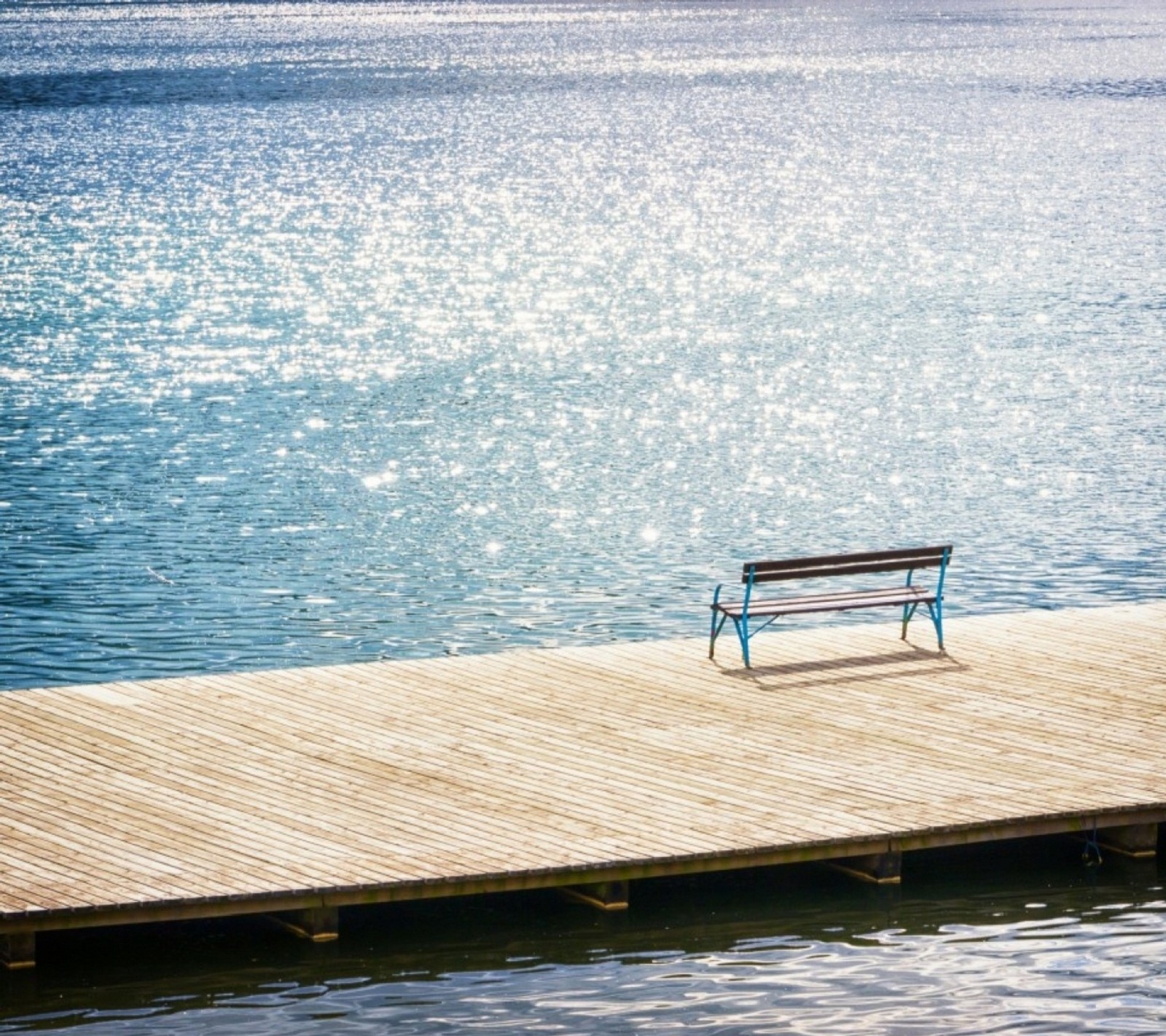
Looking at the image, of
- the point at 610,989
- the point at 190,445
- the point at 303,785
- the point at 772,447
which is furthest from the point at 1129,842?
the point at 190,445

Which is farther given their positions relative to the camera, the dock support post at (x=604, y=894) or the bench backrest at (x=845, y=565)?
the bench backrest at (x=845, y=565)

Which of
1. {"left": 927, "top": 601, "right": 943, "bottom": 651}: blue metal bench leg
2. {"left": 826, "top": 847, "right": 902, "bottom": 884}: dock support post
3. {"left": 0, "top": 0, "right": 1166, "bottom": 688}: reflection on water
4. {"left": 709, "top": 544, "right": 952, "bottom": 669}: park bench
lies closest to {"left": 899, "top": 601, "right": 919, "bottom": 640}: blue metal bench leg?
{"left": 927, "top": 601, "right": 943, "bottom": 651}: blue metal bench leg

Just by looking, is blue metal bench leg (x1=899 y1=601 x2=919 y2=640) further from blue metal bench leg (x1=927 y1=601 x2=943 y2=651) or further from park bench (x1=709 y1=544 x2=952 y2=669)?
park bench (x1=709 y1=544 x2=952 y2=669)

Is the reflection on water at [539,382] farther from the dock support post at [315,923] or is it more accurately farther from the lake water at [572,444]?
the dock support post at [315,923]

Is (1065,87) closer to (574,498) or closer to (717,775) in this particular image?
(574,498)

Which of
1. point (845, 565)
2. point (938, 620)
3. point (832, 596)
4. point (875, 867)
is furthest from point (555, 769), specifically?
point (938, 620)

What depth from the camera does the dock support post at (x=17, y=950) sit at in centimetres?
1497

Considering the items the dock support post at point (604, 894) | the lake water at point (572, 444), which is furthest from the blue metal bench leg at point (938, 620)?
the dock support post at point (604, 894)

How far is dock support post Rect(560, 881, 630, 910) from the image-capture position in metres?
16.1

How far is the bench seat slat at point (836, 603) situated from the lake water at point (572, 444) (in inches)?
142

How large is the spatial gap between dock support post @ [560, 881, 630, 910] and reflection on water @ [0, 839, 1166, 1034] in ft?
0.43

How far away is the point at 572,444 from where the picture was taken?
120 ft

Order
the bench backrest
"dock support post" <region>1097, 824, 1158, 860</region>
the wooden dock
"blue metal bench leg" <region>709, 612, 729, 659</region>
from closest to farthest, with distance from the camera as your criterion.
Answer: the wooden dock, "dock support post" <region>1097, 824, 1158, 860</region>, the bench backrest, "blue metal bench leg" <region>709, 612, 729, 659</region>

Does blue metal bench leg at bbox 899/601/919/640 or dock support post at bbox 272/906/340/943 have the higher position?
blue metal bench leg at bbox 899/601/919/640
